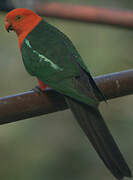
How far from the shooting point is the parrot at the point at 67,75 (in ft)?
7.27

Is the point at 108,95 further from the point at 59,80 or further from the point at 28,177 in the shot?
the point at 28,177

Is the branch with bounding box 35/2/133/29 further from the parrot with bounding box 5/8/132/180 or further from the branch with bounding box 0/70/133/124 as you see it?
the branch with bounding box 0/70/133/124

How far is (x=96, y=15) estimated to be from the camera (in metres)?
4.08

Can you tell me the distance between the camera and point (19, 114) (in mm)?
2148

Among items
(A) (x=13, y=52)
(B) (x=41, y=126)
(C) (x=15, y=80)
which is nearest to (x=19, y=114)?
(B) (x=41, y=126)

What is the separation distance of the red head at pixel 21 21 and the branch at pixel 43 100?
2.70 feet

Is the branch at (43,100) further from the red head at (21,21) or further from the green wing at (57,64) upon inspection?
the red head at (21,21)

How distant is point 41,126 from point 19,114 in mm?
3426

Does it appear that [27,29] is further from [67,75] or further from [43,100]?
[43,100]

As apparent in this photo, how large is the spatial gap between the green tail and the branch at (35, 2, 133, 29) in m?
1.91

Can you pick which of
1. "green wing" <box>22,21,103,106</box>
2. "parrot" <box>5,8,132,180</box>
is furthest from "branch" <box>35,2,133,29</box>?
"green wing" <box>22,21,103,106</box>

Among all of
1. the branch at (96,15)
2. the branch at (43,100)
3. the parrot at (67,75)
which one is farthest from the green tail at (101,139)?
the branch at (96,15)

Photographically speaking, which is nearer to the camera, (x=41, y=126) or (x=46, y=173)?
(x=46, y=173)

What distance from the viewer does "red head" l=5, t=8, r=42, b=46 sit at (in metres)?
3.19
